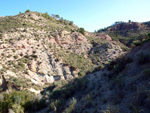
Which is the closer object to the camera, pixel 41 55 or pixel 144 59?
pixel 144 59

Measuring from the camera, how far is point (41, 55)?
24.0m

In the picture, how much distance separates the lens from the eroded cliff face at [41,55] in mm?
18027

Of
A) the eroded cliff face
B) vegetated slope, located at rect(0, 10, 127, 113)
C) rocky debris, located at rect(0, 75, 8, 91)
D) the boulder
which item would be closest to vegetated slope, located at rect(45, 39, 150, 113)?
vegetated slope, located at rect(0, 10, 127, 113)

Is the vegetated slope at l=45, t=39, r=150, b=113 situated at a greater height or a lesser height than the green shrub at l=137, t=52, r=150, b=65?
lesser

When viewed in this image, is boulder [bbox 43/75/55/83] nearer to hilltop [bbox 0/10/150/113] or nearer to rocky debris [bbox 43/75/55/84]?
rocky debris [bbox 43/75/55/84]

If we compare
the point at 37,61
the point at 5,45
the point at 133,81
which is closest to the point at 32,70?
the point at 37,61

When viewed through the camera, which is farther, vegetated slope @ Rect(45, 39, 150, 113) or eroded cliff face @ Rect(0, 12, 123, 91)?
eroded cliff face @ Rect(0, 12, 123, 91)

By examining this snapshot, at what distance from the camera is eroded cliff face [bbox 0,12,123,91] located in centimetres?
1803

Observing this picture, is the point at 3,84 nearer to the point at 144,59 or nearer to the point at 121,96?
the point at 121,96

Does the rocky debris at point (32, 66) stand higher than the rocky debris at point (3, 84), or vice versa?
the rocky debris at point (32, 66)

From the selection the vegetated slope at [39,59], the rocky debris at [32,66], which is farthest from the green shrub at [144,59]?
the rocky debris at [32,66]

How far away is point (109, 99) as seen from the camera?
4910 mm

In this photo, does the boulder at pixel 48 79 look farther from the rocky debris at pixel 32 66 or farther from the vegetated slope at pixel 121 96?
the vegetated slope at pixel 121 96

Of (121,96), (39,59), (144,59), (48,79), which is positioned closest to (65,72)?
(48,79)
